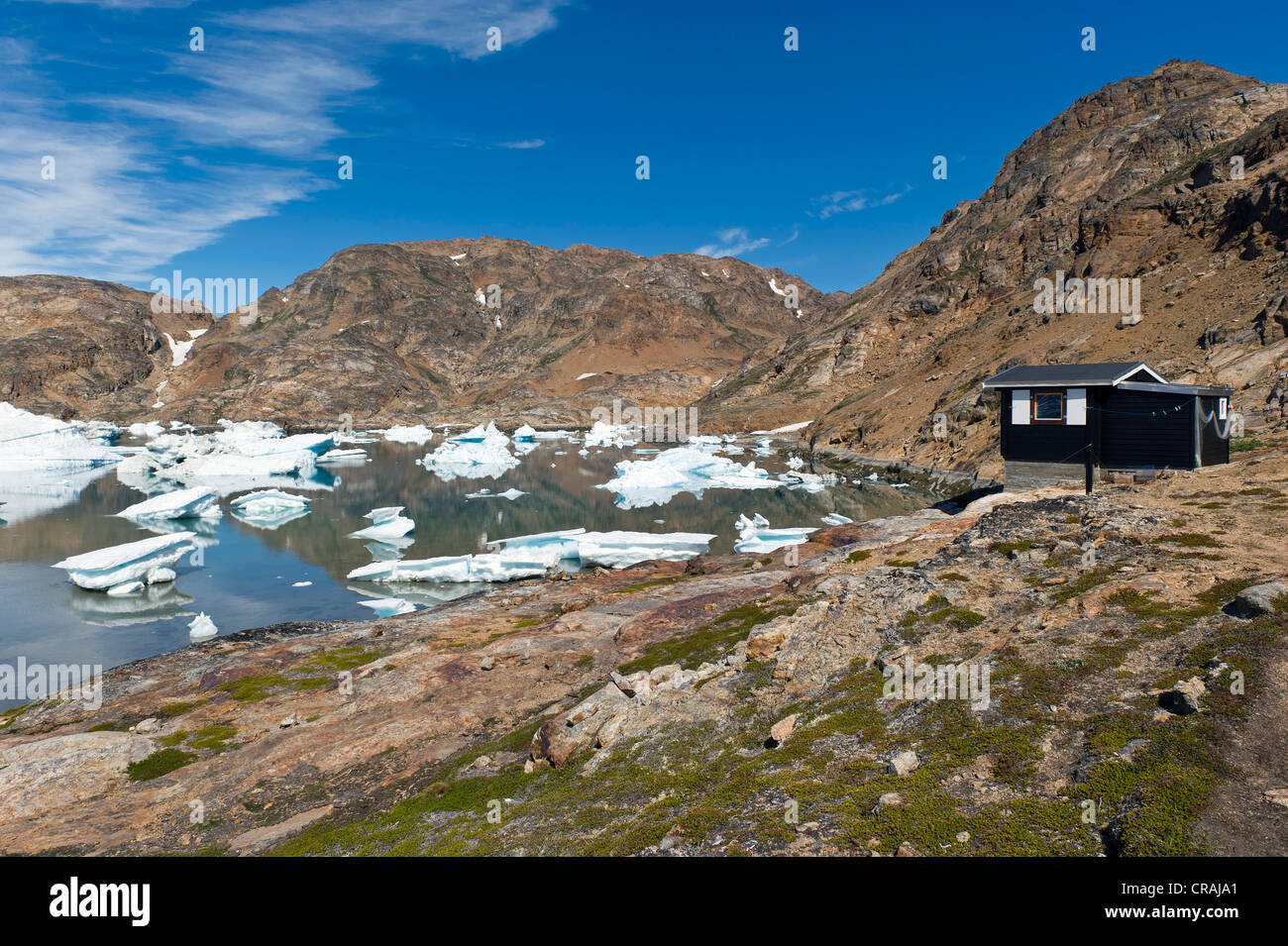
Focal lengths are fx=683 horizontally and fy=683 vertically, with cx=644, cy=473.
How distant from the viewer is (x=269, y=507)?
51406 mm

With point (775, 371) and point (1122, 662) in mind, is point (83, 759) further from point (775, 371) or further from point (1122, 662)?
point (775, 371)

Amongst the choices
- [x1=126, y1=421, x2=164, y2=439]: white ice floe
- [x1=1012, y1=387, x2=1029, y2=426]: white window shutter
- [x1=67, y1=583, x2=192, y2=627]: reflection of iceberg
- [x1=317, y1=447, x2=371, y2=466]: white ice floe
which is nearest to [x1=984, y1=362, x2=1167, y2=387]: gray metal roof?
[x1=1012, y1=387, x2=1029, y2=426]: white window shutter

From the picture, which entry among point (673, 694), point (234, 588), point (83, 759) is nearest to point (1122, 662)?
point (673, 694)

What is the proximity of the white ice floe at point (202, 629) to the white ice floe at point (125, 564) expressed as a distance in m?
8.25

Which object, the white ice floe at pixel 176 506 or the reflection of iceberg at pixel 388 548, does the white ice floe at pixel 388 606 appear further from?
the white ice floe at pixel 176 506

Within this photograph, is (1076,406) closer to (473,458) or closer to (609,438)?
(473,458)

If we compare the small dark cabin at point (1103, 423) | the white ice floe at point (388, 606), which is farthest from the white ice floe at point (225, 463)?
the small dark cabin at point (1103, 423)

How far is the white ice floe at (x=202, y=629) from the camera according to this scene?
25.8 meters

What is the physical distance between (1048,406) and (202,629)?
36102mm

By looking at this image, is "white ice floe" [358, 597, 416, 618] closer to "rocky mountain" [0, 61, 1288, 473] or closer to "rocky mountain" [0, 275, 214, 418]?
"rocky mountain" [0, 61, 1288, 473]

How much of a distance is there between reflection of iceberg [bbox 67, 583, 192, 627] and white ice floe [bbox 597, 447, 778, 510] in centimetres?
3235
